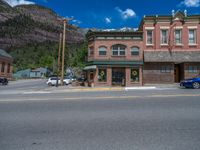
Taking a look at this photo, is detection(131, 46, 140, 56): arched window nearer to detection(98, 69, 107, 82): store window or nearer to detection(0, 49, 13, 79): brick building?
detection(98, 69, 107, 82): store window

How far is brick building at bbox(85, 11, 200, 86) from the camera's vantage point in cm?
3359

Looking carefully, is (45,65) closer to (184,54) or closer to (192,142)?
(184,54)

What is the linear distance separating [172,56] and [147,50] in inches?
130

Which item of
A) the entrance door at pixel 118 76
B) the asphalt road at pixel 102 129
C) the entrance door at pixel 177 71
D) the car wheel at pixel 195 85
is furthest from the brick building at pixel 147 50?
the asphalt road at pixel 102 129

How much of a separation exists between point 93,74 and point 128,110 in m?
24.0

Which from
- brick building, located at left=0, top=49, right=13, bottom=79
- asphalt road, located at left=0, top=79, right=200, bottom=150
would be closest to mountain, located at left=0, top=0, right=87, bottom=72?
brick building, located at left=0, top=49, right=13, bottom=79

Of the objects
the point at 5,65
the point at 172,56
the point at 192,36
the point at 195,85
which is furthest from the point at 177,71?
the point at 5,65

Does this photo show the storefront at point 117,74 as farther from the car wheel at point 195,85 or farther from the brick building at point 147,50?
the car wheel at point 195,85

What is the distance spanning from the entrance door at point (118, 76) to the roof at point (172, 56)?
3597 mm

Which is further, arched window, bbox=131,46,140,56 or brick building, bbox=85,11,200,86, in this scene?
arched window, bbox=131,46,140,56

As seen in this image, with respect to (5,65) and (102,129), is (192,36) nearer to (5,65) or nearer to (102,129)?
(102,129)

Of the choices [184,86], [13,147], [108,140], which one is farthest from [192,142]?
[184,86]

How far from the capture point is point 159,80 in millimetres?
33594

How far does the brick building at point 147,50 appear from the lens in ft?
110
